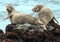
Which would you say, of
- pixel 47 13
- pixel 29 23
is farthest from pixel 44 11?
pixel 29 23

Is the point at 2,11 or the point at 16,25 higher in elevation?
the point at 16,25

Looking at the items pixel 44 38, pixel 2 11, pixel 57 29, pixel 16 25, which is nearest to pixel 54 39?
pixel 44 38

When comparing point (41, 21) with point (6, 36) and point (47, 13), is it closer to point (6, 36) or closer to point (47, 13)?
point (47, 13)

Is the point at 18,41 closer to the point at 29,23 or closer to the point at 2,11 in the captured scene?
the point at 29,23

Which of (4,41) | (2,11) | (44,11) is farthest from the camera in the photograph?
(2,11)

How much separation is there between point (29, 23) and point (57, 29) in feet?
1.68

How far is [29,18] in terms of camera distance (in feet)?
16.0

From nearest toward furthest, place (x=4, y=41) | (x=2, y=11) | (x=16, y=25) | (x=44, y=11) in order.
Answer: (x=4, y=41), (x=16, y=25), (x=44, y=11), (x=2, y=11)

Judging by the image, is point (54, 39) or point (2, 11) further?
point (2, 11)

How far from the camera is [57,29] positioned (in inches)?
185

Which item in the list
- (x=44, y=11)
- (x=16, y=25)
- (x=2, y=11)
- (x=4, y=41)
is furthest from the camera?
(x=2, y=11)

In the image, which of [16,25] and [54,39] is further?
[16,25]

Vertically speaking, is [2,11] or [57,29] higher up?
[57,29]

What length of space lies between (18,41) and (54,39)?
0.58 metres
